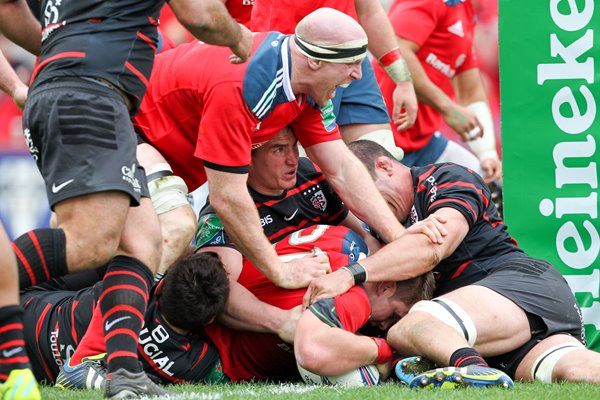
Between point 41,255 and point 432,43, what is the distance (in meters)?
4.77

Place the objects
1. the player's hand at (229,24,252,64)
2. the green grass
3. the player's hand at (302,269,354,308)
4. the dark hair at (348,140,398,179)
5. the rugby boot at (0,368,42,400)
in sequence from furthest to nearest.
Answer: the dark hair at (348,140,398,179)
the player's hand at (302,269,354,308)
the player's hand at (229,24,252,64)
the green grass
the rugby boot at (0,368,42,400)

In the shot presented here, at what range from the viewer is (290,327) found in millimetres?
4906

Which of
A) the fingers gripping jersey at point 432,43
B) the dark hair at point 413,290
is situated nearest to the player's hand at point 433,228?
the dark hair at point 413,290

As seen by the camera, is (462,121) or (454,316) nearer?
(454,316)

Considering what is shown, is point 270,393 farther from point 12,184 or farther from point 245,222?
point 12,184

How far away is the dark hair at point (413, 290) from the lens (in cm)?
519

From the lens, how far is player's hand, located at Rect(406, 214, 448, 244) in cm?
502

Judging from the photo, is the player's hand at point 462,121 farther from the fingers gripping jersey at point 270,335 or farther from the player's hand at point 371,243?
the fingers gripping jersey at point 270,335

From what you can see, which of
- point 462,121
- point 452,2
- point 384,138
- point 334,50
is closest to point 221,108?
point 334,50

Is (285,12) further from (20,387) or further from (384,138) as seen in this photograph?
(20,387)

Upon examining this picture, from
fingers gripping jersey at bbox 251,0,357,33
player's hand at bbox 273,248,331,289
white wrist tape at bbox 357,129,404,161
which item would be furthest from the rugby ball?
fingers gripping jersey at bbox 251,0,357,33

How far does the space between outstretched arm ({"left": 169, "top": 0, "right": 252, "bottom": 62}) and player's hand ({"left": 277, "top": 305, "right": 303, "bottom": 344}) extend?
1.33m

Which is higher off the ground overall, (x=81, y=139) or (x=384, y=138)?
(x=81, y=139)

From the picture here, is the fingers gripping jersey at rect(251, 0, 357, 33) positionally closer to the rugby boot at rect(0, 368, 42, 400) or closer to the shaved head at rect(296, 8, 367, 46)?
the shaved head at rect(296, 8, 367, 46)
